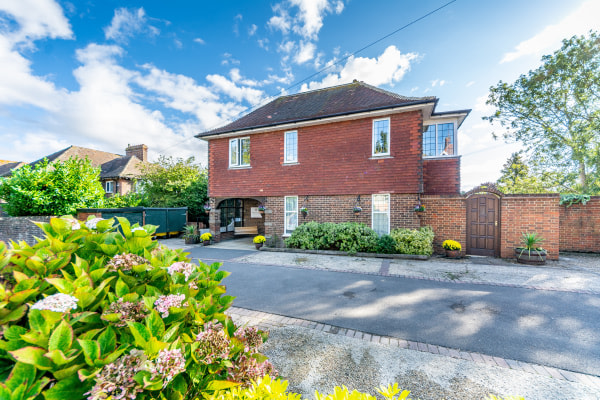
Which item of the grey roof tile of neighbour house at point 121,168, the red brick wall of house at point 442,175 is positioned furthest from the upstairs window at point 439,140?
the grey roof tile of neighbour house at point 121,168

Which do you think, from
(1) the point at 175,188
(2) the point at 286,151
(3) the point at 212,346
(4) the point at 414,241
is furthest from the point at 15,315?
(1) the point at 175,188

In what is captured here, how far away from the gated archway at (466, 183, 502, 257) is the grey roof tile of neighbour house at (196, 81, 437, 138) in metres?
4.02

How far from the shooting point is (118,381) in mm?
951

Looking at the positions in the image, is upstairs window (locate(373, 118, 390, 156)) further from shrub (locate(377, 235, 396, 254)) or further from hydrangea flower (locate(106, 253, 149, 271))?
hydrangea flower (locate(106, 253, 149, 271))

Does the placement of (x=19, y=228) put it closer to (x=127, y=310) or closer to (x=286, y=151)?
(x=286, y=151)

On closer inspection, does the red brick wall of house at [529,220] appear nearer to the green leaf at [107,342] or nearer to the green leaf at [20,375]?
the green leaf at [107,342]

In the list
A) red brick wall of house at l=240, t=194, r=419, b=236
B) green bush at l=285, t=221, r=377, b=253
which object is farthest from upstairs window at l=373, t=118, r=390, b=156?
green bush at l=285, t=221, r=377, b=253

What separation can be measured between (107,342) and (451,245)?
392 inches

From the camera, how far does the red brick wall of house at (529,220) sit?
26.8 feet

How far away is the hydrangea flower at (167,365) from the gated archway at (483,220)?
10.7 metres

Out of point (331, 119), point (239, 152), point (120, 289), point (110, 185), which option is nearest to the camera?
point (120, 289)

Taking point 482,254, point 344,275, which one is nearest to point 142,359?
point 344,275

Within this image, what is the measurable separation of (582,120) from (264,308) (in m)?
20.8

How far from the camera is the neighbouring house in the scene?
24469 millimetres
